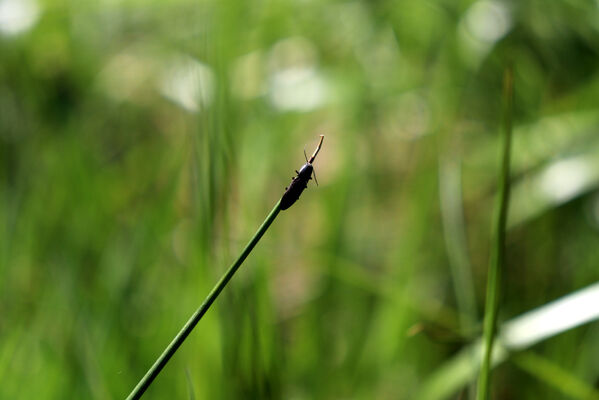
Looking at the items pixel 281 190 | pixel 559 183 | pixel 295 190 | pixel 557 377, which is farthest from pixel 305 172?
pixel 281 190

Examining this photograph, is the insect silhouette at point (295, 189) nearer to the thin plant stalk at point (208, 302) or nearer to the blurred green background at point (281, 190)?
the thin plant stalk at point (208, 302)

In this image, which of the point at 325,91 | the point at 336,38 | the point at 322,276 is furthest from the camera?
the point at 336,38

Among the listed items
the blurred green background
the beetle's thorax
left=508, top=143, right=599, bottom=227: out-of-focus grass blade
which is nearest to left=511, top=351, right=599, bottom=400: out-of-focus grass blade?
the blurred green background

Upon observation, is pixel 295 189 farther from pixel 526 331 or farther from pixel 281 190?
pixel 281 190

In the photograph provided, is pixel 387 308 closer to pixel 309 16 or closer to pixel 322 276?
pixel 322 276

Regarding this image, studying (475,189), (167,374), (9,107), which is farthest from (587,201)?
(9,107)

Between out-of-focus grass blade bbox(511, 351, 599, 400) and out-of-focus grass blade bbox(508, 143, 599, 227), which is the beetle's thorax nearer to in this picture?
out-of-focus grass blade bbox(511, 351, 599, 400)

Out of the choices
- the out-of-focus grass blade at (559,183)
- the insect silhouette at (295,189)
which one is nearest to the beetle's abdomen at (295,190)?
the insect silhouette at (295,189)
